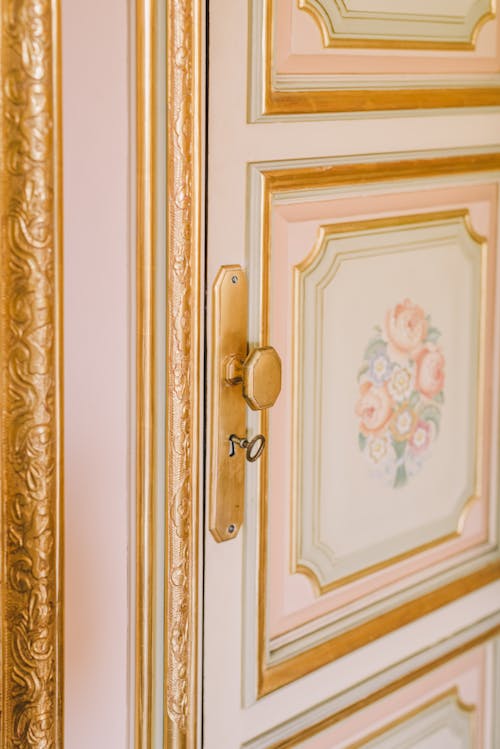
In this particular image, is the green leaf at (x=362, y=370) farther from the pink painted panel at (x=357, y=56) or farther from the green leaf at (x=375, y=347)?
the pink painted panel at (x=357, y=56)

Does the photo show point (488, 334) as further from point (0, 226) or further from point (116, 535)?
point (0, 226)

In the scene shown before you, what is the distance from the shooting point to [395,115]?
1194 millimetres

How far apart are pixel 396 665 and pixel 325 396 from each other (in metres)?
0.36

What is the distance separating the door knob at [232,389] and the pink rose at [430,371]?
0.28 metres

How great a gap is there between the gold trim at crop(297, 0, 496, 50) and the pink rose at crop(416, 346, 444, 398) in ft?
1.12

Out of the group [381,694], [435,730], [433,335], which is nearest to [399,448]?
[433,335]

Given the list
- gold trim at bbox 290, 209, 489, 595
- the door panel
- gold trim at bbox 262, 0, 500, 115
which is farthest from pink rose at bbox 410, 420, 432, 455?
gold trim at bbox 262, 0, 500, 115

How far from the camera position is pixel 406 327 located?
1.28 metres

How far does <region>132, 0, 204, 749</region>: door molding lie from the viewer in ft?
3.12

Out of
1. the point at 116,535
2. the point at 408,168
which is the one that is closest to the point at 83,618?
the point at 116,535

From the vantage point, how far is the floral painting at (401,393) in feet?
4.10

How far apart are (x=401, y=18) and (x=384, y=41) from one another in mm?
38

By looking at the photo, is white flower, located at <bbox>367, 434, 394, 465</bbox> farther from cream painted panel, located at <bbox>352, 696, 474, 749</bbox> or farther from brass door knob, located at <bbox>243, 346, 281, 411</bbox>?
cream painted panel, located at <bbox>352, 696, 474, 749</bbox>

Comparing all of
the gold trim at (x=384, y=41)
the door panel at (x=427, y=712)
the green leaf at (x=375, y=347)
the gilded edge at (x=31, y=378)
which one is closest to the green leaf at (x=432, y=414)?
the green leaf at (x=375, y=347)
